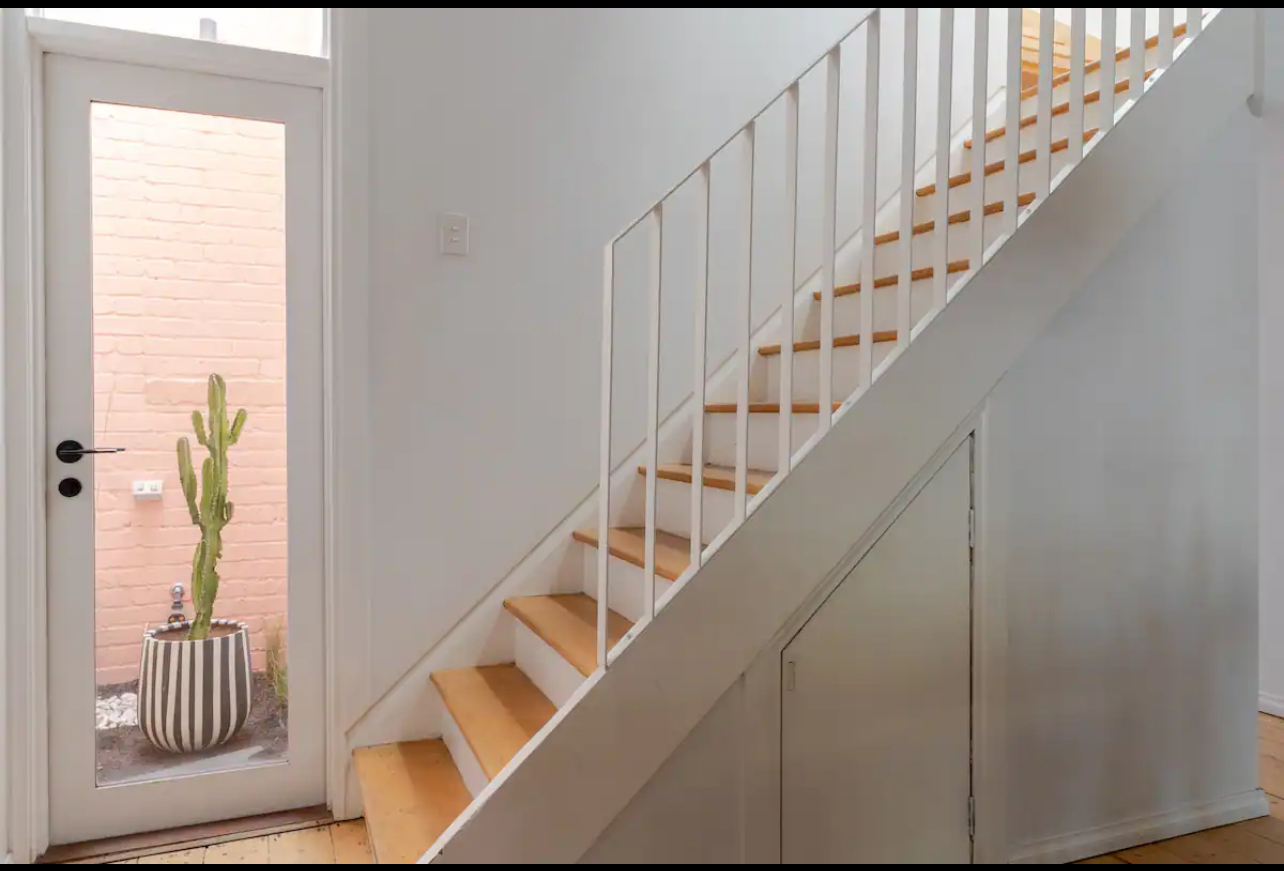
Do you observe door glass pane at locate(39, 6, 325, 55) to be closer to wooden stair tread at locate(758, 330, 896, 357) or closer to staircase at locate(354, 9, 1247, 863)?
staircase at locate(354, 9, 1247, 863)

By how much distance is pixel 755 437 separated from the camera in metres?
2.37

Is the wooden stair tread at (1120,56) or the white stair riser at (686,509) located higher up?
the wooden stair tread at (1120,56)

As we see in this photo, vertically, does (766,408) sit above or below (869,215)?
below

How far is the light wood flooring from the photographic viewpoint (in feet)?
6.90

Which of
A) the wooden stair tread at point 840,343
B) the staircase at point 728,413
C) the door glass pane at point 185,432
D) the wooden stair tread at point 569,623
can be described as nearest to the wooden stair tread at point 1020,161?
the staircase at point 728,413

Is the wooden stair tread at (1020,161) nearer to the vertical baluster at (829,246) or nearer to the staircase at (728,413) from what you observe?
the staircase at (728,413)

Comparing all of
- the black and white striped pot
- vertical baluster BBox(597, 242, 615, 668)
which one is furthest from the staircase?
the black and white striped pot

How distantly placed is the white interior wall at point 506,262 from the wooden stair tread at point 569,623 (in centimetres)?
18

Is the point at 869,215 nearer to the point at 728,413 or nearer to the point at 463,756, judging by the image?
the point at 728,413

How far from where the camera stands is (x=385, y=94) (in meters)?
2.40

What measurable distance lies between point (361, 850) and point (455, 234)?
5.34ft

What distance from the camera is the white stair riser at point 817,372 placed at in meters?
2.27

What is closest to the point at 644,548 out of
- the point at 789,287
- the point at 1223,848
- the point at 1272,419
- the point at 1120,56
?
the point at 789,287

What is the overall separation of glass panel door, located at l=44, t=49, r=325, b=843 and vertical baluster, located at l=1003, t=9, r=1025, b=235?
177cm
